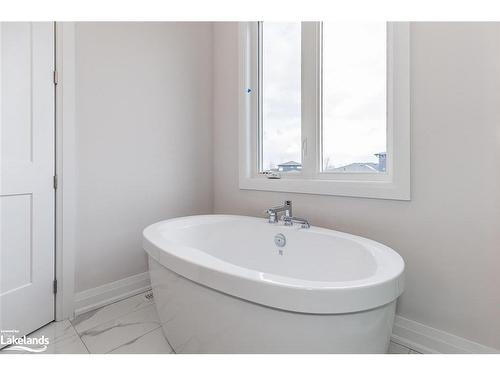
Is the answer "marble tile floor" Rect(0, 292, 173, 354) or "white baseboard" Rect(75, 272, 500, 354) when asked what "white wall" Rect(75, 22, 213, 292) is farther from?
"marble tile floor" Rect(0, 292, 173, 354)

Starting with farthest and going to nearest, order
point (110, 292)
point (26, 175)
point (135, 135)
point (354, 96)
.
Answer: point (135, 135), point (110, 292), point (354, 96), point (26, 175)

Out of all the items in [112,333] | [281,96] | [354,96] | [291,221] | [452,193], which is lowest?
[112,333]

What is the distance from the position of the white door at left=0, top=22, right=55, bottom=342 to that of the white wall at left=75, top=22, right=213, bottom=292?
0.53 feet

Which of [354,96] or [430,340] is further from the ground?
[354,96]

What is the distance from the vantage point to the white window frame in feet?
4.28

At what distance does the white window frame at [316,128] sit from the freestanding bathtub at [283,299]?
33 cm

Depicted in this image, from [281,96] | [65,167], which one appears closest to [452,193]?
[281,96]

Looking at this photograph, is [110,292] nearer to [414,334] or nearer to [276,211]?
[276,211]

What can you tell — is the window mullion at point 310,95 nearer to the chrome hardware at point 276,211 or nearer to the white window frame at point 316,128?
the white window frame at point 316,128

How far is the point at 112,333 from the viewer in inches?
55.6

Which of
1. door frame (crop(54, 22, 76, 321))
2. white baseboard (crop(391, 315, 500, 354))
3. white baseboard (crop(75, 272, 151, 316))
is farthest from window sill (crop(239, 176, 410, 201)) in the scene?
door frame (crop(54, 22, 76, 321))

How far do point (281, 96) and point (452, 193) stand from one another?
1.30 m

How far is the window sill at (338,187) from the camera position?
133cm

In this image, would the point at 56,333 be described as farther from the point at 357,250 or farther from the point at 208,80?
the point at 208,80
